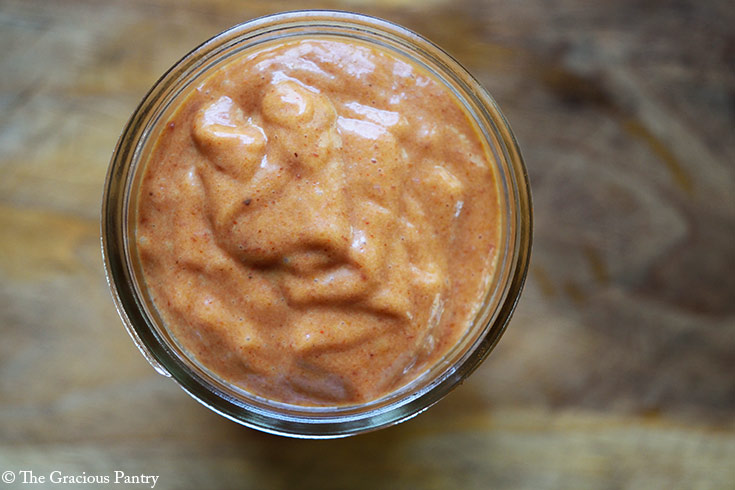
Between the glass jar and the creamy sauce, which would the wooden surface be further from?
the creamy sauce

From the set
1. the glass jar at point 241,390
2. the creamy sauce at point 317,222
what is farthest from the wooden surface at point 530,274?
the creamy sauce at point 317,222

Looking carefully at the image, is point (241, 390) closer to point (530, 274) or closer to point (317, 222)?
point (317, 222)

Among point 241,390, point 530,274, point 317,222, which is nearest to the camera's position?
point 317,222

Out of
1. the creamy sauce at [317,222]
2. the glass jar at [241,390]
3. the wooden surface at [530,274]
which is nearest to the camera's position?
the creamy sauce at [317,222]

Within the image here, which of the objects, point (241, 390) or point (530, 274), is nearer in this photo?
point (241, 390)

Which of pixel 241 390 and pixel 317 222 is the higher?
pixel 317 222

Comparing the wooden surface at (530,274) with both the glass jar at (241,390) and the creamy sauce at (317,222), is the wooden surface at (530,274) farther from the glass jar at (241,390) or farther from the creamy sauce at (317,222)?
the creamy sauce at (317,222)

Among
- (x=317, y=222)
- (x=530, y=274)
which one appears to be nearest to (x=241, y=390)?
(x=317, y=222)
